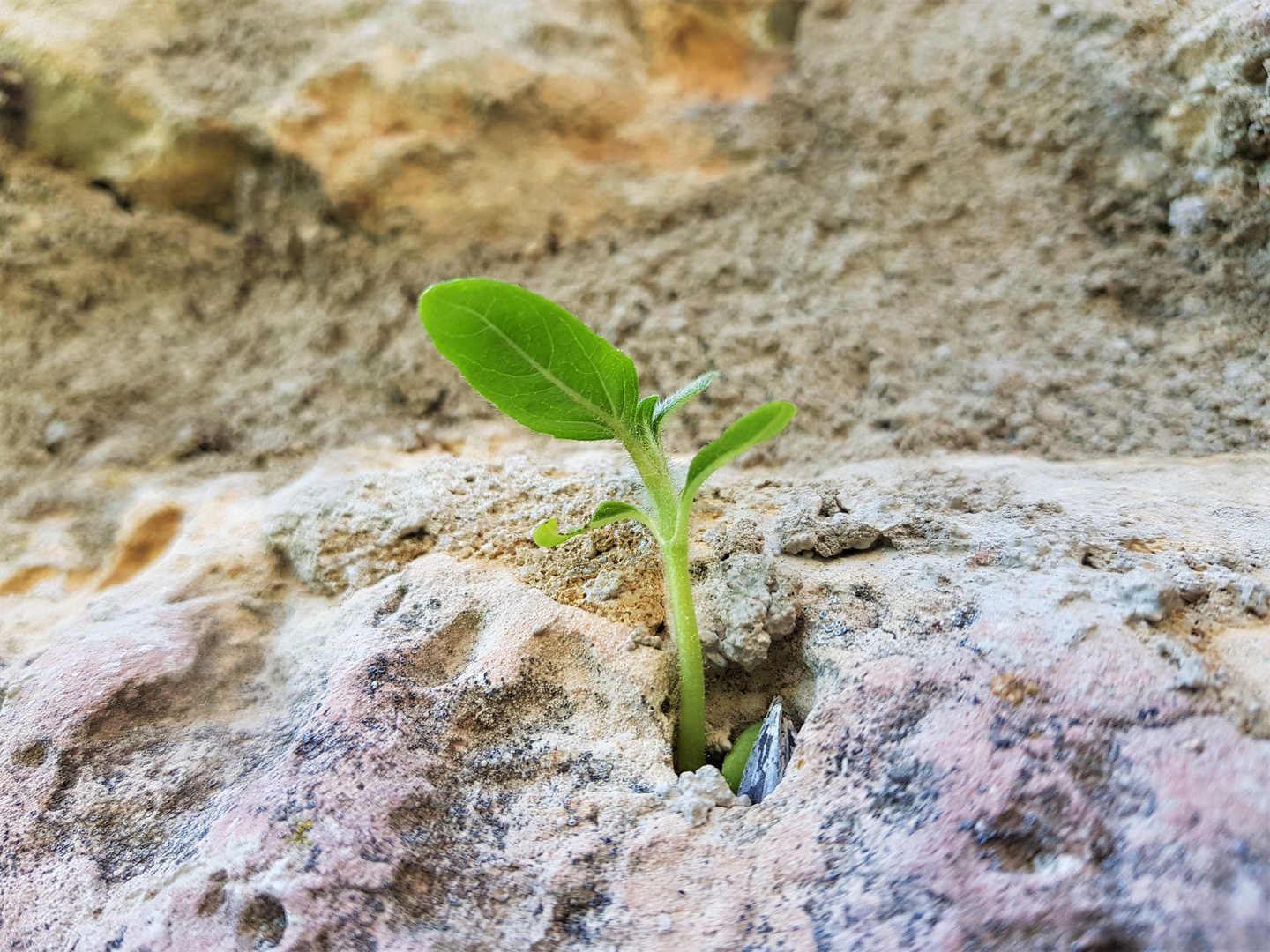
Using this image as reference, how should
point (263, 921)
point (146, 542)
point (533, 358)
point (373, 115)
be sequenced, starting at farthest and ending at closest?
point (373, 115)
point (146, 542)
point (533, 358)
point (263, 921)

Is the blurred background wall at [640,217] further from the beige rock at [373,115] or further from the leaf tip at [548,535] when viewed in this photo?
the leaf tip at [548,535]

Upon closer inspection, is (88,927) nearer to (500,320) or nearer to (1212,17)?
(500,320)

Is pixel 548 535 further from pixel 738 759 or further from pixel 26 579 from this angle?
pixel 26 579

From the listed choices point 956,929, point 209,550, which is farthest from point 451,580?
point 956,929

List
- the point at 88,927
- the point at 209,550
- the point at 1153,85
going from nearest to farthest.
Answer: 1. the point at 88,927
2. the point at 209,550
3. the point at 1153,85

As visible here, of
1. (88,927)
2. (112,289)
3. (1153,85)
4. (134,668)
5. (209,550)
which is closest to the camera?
(88,927)

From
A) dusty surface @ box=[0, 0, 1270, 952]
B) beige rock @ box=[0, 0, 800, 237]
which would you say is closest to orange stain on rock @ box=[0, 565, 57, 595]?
dusty surface @ box=[0, 0, 1270, 952]

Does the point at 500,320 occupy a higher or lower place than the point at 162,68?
lower

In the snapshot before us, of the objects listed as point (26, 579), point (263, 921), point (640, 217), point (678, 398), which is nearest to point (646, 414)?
point (678, 398)
